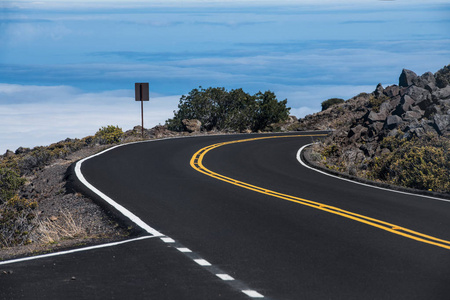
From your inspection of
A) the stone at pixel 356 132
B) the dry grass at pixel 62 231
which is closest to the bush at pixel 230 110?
the stone at pixel 356 132

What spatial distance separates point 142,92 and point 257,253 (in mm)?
27055

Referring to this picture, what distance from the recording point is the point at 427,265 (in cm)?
789

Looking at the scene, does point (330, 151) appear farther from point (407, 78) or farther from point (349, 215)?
point (349, 215)

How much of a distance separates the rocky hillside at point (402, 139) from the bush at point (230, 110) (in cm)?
1632

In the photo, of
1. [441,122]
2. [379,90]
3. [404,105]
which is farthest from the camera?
[379,90]

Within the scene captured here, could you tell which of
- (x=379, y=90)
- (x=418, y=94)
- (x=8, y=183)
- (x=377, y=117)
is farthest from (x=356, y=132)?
(x=8, y=183)

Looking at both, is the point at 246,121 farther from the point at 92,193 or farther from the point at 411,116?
the point at 92,193

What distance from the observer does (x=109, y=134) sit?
36938 millimetres

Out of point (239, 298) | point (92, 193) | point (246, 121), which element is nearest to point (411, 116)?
point (92, 193)

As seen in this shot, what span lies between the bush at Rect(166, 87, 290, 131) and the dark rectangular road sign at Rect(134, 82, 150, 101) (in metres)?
13.3

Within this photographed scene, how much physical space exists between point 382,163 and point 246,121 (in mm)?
28245

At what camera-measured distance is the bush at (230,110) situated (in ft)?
158

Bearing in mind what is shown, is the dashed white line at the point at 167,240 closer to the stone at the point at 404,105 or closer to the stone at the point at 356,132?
the stone at the point at 356,132

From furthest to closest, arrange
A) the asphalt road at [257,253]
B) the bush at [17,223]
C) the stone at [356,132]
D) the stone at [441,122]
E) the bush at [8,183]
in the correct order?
the stone at [356,132] < the stone at [441,122] < the bush at [8,183] < the bush at [17,223] < the asphalt road at [257,253]
